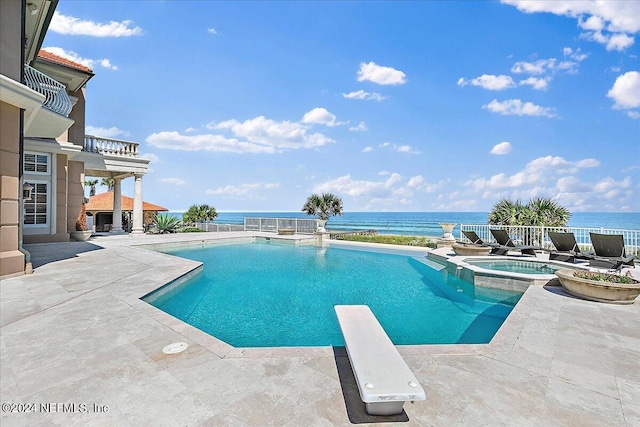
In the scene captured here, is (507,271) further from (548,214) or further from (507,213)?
(548,214)

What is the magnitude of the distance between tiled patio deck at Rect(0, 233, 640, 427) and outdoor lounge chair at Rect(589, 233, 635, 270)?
4.21m

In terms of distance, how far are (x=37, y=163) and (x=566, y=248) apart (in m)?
20.1

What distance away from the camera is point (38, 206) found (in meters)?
12.8

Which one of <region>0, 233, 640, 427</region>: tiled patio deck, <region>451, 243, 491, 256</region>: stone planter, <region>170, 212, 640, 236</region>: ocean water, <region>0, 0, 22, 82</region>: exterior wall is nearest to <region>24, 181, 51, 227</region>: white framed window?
<region>0, 0, 22, 82</region>: exterior wall

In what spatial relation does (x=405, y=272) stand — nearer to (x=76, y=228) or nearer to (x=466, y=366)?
(x=466, y=366)

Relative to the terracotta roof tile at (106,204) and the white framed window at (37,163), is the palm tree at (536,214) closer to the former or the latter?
the white framed window at (37,163)

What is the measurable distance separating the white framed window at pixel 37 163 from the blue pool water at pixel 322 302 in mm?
8431

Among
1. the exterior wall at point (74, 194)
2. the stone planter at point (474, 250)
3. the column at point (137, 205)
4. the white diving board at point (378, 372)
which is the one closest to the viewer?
the white diving board at point (378, 372)

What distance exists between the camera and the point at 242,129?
32500 millimetres

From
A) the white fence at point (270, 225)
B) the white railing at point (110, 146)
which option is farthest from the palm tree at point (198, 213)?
the white railing at point (110, 146)

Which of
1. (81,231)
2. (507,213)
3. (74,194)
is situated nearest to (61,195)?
(74,194)

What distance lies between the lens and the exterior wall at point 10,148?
6770 millimetres

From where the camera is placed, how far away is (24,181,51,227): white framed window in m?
12.5

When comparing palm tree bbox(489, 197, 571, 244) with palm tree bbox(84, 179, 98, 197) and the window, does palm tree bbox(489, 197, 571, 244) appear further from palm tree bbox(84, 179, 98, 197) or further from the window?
palm tree bbox(84, 179, 98, 197)
